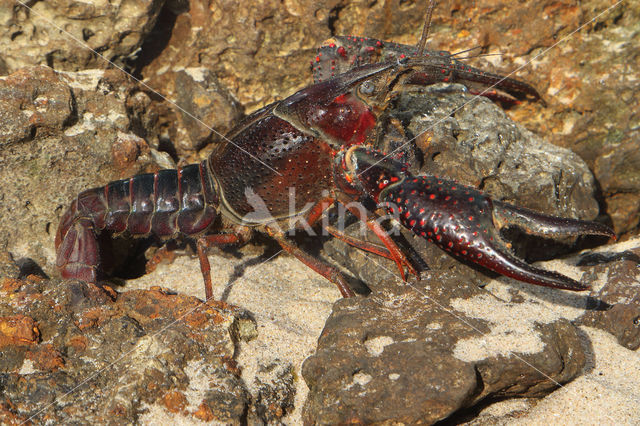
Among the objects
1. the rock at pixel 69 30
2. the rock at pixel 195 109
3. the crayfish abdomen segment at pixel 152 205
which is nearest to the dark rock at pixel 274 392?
the crayfish abdomen segment at pixel 152 205

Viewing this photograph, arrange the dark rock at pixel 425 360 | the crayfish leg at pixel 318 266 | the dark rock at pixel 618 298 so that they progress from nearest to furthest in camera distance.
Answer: the dark rock at pixel 425 360
the dark rock at pixel 618 298
the crayfish leg at pixel 318 266

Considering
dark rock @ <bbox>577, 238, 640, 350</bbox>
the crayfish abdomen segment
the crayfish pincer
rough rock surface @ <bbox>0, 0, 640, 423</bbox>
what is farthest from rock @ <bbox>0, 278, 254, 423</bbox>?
dark rock @ <bbox>577, 238, 640, 350</bbox>

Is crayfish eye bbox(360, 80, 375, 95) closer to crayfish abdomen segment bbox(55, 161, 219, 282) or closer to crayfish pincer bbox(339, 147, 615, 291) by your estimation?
crayfish pincer bbox(339, 147, 615, 291)

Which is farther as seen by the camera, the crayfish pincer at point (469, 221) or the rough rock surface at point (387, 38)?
the rough rock surface at point (387, 38)

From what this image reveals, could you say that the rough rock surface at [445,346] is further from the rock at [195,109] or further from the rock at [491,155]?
the rock at [195,109]

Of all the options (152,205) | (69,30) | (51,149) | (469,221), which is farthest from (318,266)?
(69,30)

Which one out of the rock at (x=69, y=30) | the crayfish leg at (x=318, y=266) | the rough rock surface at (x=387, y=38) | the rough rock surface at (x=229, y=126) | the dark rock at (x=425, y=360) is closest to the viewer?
the dark rock at (x=425, y=360)
